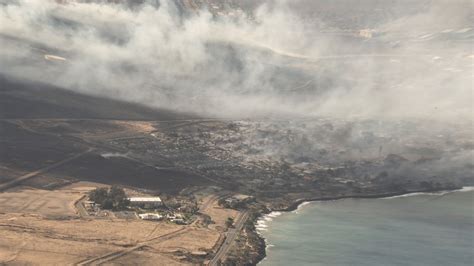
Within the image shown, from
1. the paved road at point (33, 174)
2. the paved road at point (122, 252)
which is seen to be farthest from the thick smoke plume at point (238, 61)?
the paved road at point (122, 252)

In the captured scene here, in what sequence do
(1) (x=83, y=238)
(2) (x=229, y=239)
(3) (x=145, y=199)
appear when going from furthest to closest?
(3) (x=145, y=199) → (2) (x=229, y=239) → (1) (x=83, y=238)

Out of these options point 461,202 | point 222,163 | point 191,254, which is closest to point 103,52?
point 222,163

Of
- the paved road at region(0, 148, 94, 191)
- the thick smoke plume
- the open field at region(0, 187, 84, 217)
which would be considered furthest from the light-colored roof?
the thick smoke plume

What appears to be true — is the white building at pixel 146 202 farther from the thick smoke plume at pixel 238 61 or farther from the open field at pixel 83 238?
the thick smoke plume at pixel 238 61

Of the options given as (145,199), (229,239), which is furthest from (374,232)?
(145,199)

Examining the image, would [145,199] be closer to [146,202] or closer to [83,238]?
[146,202]

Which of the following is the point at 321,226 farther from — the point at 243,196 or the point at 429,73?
the point at 429,73
